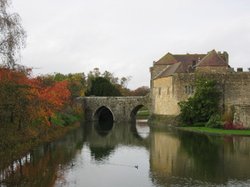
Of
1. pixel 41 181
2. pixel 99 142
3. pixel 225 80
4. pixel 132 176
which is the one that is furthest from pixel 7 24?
pixel 225 80

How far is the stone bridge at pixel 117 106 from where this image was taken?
7244 centimetres

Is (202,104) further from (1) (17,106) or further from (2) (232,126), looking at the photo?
(1) (17,106)

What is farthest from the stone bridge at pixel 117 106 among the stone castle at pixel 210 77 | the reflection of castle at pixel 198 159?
the reflection of castle at pixel 198 159

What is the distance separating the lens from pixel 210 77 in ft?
180

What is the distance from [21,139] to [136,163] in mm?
9550

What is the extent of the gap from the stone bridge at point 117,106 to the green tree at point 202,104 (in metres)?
17.2

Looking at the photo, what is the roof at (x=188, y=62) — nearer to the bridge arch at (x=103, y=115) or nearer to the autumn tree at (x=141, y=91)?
the bridge arch at (x=103, y=115)

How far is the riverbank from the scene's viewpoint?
25.7 m

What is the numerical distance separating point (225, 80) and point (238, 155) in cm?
2394

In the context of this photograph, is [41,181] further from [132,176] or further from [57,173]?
[132,176]

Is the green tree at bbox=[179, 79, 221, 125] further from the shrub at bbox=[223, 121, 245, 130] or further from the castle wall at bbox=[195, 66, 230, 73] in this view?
the shrub at bbox=[223, 121, 245, 130]

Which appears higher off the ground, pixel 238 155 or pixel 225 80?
pixel 225 80

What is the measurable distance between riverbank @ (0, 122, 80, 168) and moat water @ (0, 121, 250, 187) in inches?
25.6

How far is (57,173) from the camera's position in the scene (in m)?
26.0
